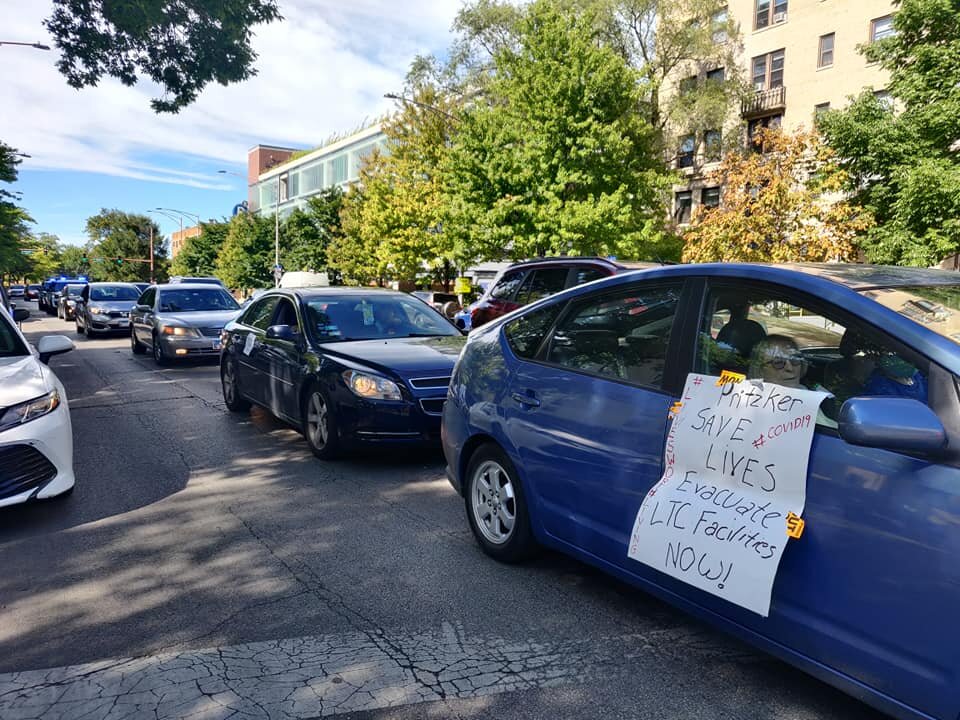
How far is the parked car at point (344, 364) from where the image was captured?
6.37 meters

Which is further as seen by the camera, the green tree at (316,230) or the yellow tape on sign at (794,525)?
the green tree at (316,230)

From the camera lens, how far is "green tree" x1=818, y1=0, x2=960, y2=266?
23.8 m

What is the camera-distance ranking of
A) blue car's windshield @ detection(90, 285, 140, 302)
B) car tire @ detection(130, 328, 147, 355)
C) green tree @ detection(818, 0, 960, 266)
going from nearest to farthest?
car tire @ detection(130, 328, 147, 355) → blue car's windshield @ detection(90, 285, 140, 302) → green tree @ detection(818, 0, 960, 266)

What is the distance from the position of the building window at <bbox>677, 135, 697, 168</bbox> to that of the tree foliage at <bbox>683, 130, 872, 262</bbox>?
43.7ft

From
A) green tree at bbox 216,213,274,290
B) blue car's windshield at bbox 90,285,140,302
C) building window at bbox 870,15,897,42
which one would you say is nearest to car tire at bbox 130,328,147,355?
blue car's windshield at bbox 90,285,140,302

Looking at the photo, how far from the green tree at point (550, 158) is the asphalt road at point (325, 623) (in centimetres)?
2399

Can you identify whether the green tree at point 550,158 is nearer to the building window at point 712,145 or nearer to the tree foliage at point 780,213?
Result: the tree foliage at point 780,213

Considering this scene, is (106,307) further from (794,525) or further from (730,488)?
(794,525)

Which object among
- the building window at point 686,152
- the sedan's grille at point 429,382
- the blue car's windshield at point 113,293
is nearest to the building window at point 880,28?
the building window at point 686,152

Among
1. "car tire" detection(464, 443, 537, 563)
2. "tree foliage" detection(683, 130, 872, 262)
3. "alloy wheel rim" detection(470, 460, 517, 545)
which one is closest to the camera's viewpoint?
"car tire" detection(464, 443, 537, 563)

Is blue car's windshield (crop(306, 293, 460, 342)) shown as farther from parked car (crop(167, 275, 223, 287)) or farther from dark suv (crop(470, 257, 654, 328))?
→ parked car (crop(167, 275, 223, 287))

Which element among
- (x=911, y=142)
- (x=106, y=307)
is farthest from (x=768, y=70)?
(x=106, y=307)

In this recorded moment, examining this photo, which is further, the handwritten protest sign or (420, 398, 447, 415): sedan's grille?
(420, 398, 447, 415): sedan's grille

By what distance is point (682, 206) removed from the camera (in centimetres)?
4103
